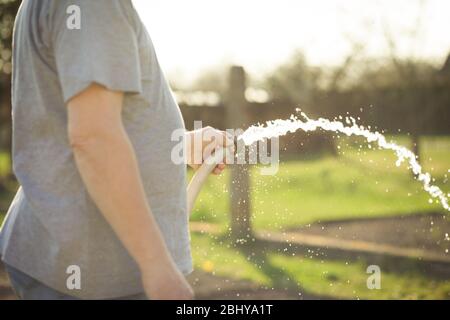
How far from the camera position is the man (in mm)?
1255

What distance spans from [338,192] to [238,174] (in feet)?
13.8

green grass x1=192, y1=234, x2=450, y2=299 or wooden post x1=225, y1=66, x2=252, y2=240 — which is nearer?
green grass x1=192, y1=234, x2=450, y2=299

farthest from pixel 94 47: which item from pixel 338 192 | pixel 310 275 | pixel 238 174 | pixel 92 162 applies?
pixel 338 192

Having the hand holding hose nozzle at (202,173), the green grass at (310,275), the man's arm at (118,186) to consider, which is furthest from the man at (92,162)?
the green grass at (310,275)

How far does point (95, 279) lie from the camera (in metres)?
1.39

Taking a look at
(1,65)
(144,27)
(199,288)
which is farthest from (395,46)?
(144,27)

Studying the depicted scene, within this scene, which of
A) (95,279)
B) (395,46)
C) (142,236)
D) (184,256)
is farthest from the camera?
(395,46)

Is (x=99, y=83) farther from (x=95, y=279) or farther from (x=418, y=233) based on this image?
(x=418, y=233)

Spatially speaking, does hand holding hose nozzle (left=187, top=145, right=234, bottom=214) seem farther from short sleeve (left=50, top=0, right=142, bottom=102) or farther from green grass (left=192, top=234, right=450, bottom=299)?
green grass (left=192, top=234, right=450, bottom=299)

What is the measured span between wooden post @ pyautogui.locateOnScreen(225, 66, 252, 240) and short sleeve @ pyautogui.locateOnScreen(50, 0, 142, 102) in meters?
3.88

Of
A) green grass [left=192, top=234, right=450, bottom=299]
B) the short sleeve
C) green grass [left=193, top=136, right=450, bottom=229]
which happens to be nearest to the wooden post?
green grass [left=193, top=136, right=450, bottom=229]

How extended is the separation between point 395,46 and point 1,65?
16.3ft

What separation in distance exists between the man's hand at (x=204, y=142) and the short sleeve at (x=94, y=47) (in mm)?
638

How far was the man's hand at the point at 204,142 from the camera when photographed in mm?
1951
